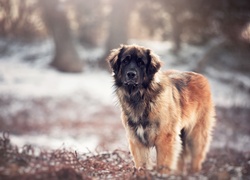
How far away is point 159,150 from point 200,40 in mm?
21405

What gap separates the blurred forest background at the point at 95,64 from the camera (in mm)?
12812

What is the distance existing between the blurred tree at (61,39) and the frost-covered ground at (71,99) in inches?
21.2

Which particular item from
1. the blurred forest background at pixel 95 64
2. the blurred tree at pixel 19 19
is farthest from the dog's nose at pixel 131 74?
the blurred tree at pixel 19 19

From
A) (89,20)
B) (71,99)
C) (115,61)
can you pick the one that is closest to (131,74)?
(115,61)

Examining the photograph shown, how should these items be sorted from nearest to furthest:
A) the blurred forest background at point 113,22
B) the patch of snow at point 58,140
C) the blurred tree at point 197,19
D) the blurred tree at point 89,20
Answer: the patch of snow at point 58,140 < the blurred tree at point 197,19 < the blurred forest background at point 113,22 < the blurred tree at point 89,20

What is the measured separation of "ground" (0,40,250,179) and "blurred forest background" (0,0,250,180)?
0.04 metres

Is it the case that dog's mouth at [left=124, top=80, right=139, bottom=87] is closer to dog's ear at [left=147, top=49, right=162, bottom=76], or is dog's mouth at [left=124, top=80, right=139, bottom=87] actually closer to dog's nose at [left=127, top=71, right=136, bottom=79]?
dog's nose at [left=127, top=71, right=136, bottom=79]

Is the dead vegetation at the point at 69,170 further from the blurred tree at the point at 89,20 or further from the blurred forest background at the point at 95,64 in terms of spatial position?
the blurred tree at the point at 89,20

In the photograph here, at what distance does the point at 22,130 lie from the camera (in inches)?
505

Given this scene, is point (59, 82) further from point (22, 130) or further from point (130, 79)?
point (130, 79)

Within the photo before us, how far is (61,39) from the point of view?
69.6 feet

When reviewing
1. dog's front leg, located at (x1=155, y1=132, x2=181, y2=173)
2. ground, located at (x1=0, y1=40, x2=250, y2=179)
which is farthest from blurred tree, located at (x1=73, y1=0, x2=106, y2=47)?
dog's front leg, located at (x1=155, y1=132, x2=181, y2=173)

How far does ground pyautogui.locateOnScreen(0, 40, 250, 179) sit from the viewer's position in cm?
485

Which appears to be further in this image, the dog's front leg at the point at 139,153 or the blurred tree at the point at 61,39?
the blurred tree at the point at 61,39
